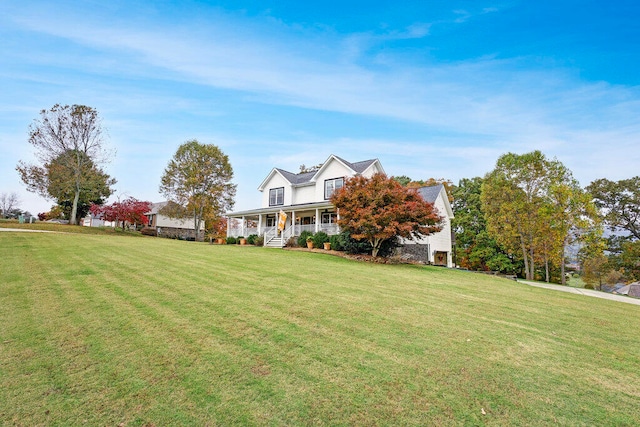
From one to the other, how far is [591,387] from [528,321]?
2.69 meters

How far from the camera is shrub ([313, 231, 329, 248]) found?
20.3m

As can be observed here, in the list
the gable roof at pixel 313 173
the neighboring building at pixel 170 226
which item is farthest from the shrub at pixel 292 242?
the neighboring building at pixel 170 226

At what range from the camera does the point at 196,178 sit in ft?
102

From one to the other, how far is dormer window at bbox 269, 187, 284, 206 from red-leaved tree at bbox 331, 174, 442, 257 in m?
11.9

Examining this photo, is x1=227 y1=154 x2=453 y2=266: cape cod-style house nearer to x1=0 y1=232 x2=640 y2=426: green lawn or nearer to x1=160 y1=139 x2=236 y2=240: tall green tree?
x1=160 y1=139 x2=236 y2=240: tall green tree

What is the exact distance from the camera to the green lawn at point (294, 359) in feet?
8.78

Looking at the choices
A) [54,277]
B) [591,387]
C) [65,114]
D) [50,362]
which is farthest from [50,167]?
[591,387]

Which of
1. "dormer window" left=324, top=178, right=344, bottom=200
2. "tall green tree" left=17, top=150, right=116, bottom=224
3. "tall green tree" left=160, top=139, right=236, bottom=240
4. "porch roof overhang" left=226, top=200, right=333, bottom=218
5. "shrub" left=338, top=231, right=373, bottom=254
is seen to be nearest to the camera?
"shrub" left=338, top=231, right=373, bottom=254

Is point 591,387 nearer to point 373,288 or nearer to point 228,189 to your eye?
point 373,288

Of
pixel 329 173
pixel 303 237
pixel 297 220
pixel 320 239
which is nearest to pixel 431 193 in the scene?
pixel 329 173

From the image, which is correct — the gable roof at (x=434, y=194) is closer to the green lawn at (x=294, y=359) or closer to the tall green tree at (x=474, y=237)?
the tall green tree at (x=474, y=237)

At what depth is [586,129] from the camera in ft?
53.9

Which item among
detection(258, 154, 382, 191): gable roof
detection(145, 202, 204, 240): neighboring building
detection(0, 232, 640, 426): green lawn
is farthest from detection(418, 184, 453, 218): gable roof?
detection(145, 202, 204, 240): neighboring building

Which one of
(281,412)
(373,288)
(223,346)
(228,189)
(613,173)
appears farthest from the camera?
(228,189)
